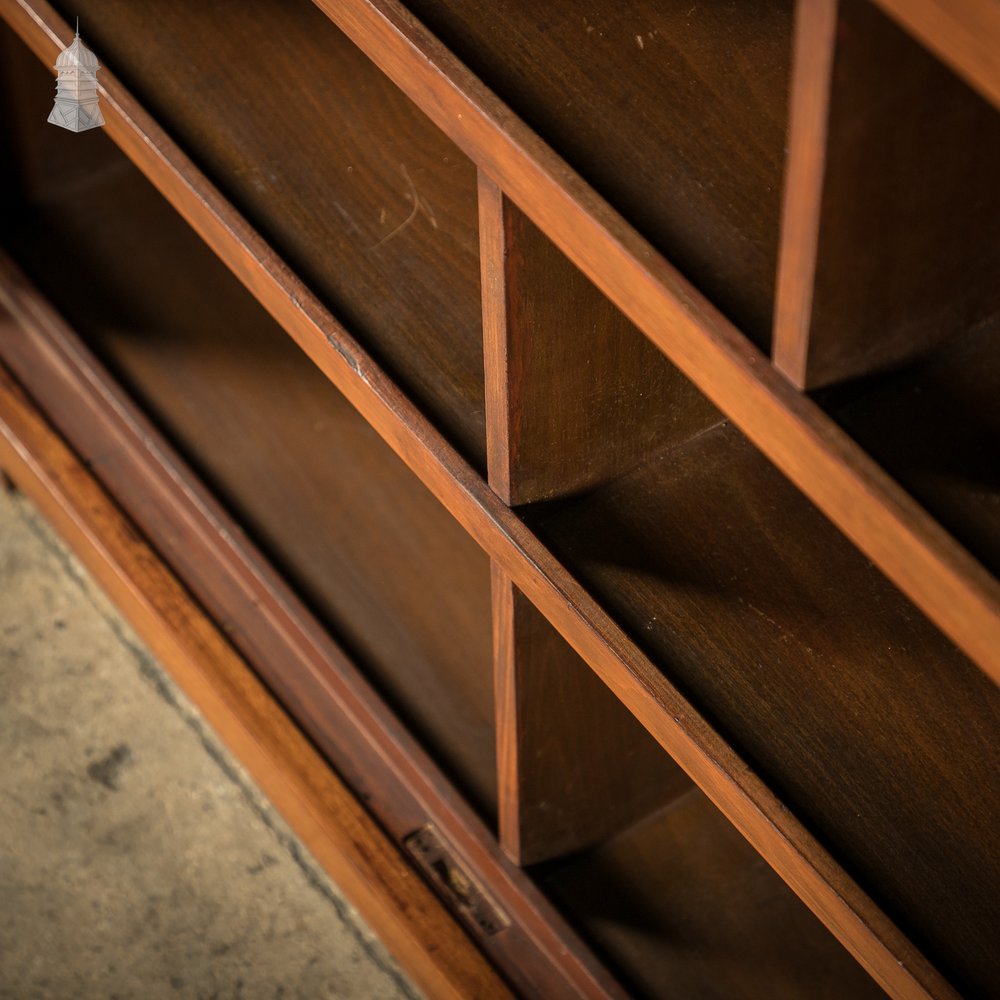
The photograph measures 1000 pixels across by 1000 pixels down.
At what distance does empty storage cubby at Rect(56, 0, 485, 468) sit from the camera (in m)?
1.17

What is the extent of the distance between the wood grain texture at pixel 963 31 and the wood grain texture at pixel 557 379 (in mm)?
360

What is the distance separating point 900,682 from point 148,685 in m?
1.19

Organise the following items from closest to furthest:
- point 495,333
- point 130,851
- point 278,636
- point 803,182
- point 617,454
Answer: point 803,182 → point 495,333 → point 617,454 → point 278,636 → point 130,851

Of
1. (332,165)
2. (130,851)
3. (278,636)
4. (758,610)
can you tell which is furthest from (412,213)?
(130,851)

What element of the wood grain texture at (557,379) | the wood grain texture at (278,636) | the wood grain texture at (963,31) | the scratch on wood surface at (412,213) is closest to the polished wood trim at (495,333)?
the wood grain texture at (557,379)

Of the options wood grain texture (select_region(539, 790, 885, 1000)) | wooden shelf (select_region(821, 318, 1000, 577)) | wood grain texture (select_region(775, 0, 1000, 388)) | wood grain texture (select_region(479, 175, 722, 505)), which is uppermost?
wood grain texture (select_region(479, 175, 722, 505))

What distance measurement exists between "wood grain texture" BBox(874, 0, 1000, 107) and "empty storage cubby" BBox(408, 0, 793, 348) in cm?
25

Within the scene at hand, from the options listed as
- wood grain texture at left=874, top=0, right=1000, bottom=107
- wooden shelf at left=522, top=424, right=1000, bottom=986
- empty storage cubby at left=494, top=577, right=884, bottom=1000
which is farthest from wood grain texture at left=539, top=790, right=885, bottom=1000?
wood grain texture at left=874, top=0, right=1000, bottom=107

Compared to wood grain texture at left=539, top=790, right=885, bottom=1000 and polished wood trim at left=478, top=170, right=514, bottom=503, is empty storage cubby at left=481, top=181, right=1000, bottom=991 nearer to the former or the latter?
polished wood trim at left=478, top=170, right=514, bottom=503

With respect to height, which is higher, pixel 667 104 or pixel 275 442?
pixel 275 442

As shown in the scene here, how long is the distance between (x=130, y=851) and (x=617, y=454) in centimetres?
97

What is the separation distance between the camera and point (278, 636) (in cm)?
167

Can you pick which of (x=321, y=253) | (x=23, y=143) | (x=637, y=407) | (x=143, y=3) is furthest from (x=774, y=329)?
(x=23, y=143)

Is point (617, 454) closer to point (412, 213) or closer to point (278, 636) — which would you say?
point (412, 213)
